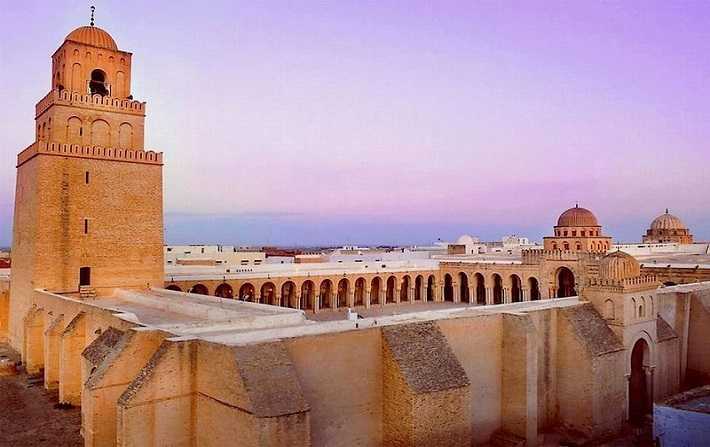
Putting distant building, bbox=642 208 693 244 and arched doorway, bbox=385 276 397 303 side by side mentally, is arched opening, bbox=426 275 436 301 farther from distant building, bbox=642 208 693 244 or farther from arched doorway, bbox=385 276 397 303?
distant building, bbox=642 208 693 244

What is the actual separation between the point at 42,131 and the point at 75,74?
2409mm

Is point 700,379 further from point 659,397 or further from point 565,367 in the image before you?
point 565,367

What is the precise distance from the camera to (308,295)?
36.3 meters

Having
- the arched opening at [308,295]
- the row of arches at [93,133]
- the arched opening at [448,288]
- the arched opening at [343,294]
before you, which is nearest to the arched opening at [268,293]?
the arched opening at [308,295]

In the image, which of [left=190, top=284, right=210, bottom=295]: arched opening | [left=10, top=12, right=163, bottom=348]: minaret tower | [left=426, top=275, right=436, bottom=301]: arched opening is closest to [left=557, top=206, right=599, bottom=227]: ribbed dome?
[left=426, top=275, right=436, bottom=301]: arched opening

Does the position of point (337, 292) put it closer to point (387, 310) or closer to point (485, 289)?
point (387, 310)

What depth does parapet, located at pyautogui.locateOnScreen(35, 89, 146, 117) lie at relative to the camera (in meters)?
20.5

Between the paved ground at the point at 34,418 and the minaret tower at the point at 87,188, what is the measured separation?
3566 millimetres

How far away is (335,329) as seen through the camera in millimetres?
12148

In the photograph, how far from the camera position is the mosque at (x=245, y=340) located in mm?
10898

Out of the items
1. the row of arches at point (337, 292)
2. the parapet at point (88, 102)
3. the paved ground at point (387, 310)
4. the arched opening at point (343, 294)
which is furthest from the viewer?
the arched opening at point (343, 294)

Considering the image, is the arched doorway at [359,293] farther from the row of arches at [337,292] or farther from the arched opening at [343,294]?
the arched opening at [343,294]

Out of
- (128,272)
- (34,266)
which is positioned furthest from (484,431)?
(34,266)

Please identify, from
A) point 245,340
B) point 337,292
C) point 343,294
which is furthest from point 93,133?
point 343,294
